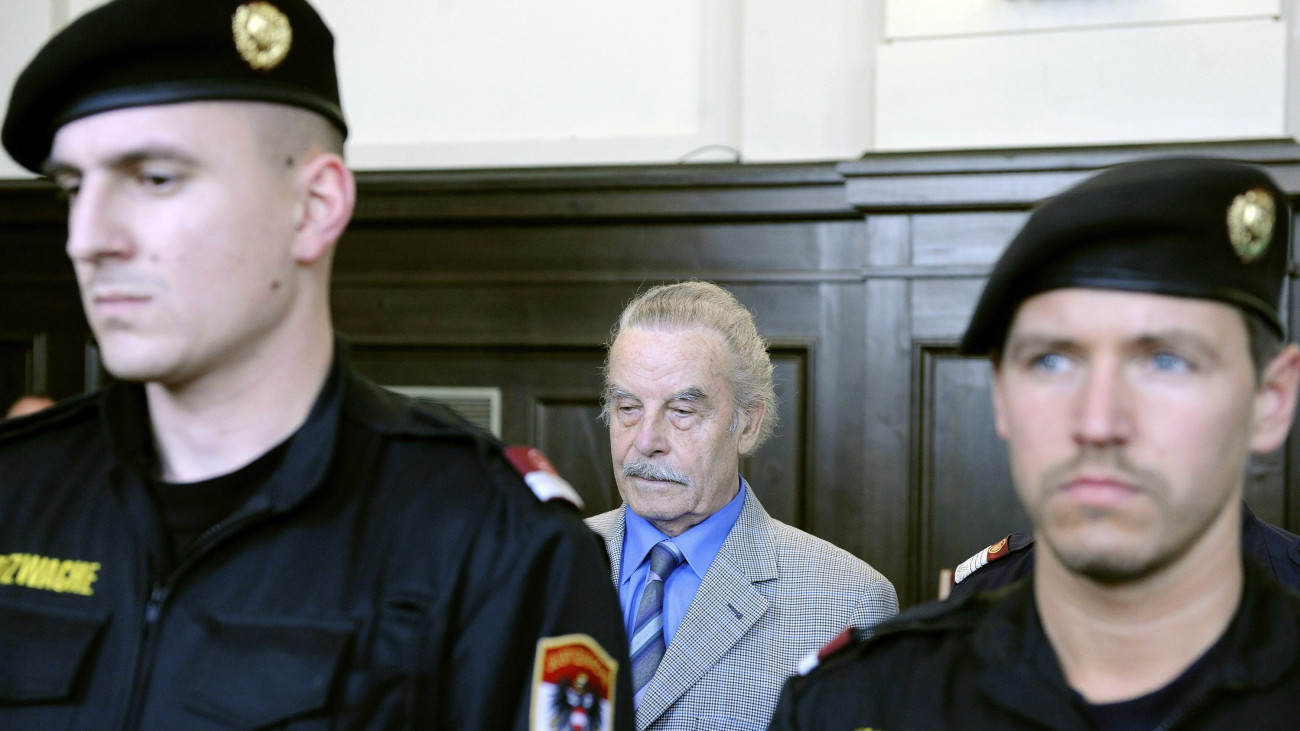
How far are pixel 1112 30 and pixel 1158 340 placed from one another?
266cm

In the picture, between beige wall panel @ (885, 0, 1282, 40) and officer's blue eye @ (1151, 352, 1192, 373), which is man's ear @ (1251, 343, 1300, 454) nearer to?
officer's blue eye @ (1151, 352, 1192, 373)

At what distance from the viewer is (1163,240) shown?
1284mm

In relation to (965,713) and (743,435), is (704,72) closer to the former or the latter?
(743,435)

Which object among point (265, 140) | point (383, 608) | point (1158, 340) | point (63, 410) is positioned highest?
point (265, 140)

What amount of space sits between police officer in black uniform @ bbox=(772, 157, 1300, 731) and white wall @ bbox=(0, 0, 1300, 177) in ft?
7.85

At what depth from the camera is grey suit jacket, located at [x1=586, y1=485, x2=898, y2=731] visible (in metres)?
2.20

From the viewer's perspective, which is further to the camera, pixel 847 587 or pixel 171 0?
pixel 847 587

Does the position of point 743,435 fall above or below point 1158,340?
below

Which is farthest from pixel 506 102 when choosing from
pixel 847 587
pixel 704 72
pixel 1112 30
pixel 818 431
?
pixel 847 587

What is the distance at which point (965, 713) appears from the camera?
1.38 metres

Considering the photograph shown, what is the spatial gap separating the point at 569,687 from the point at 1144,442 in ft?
2.07

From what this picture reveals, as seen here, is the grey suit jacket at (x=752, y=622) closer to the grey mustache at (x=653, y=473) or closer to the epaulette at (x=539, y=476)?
the grey mustache at (x=653, y=473)

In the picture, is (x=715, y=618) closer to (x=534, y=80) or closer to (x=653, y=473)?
(x=653, y=473)

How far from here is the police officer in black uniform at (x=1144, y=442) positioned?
4.02 feet
